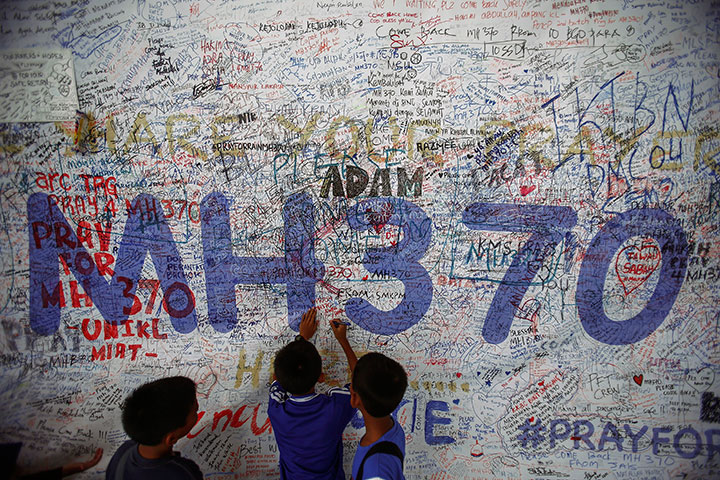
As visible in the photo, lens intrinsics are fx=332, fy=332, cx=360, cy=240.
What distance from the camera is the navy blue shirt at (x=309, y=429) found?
2062 millimetres

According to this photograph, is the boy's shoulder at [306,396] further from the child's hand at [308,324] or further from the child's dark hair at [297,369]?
the child's hand at [308,324]

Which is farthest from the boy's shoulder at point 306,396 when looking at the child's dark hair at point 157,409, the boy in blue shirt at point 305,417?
the child's dark hair at point 157,409

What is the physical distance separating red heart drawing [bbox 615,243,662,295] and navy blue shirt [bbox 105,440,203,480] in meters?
3.17

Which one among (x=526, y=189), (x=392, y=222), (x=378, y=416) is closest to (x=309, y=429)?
(x=378, y=416)

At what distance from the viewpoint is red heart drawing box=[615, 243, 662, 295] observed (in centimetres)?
249

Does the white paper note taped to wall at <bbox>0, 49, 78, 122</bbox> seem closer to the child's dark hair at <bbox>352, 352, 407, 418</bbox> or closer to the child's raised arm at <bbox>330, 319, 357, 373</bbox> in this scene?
the child's raised arm at <bbox>330, 319, 357, 373</bbox>

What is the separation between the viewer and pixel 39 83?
2443 millimetres

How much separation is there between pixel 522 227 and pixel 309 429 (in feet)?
6.69

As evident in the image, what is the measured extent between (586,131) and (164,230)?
10.6 ft

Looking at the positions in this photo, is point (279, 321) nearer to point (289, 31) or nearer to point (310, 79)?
point (310, 79)

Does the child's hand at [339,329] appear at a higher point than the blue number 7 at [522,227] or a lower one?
lower

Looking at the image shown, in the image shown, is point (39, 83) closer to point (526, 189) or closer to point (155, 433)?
point (155, 433)

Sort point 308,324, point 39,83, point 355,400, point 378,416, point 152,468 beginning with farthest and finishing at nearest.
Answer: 1. point 308,324
2. point 39,83
3. point 355,400
4. point 378,416
5. point 152,468

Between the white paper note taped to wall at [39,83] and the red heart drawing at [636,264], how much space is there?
4.24 m
